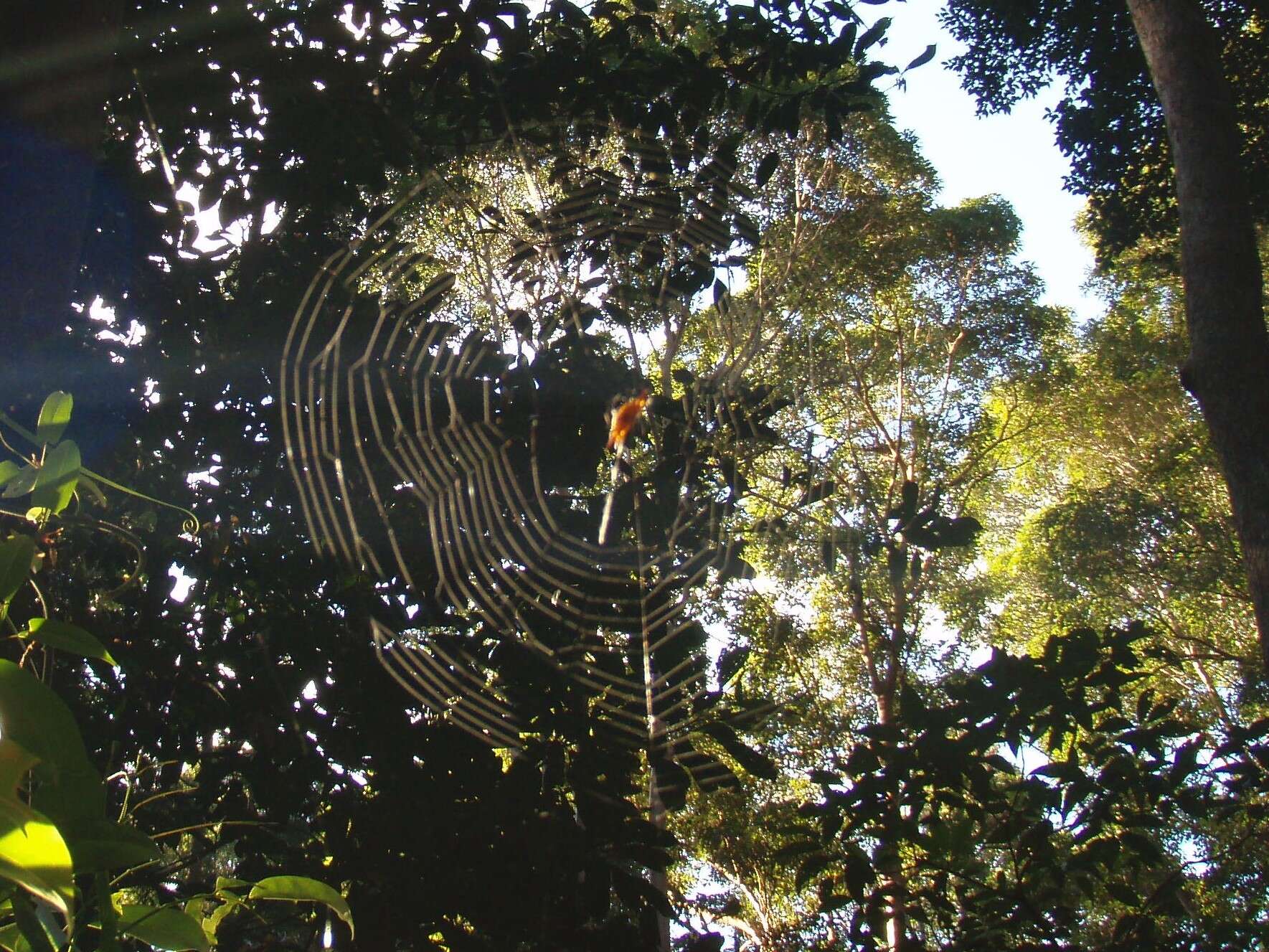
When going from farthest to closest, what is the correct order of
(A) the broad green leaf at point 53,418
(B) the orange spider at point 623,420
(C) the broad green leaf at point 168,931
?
1. (B) the orange spider at point 623,420
2. (A) the broad green leaf at point 53,418
3. (C) the broad green leaf at point 168,931

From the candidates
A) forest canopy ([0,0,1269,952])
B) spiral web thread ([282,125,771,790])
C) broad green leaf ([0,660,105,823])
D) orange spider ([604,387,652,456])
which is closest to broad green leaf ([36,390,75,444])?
forest canopy ([0,0,1269,952])

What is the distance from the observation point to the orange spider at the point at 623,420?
162 cm

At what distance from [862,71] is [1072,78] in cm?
359

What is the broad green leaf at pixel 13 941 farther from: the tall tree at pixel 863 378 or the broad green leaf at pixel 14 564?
the tall tree at pixel 863 378

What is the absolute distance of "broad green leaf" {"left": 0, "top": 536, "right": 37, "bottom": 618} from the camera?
0.44 metres

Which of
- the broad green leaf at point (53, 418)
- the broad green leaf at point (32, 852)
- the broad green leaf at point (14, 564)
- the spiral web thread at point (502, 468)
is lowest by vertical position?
Result: the broad green leaf at point (32, 852)

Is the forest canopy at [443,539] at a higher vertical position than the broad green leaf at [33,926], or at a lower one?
higher

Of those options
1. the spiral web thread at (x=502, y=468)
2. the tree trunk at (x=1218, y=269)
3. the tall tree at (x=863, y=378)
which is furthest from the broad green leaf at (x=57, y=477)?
the tall tree at (x=863, y=378)

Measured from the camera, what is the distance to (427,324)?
71.7 inches

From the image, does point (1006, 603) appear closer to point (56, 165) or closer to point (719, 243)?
point (719, 243)

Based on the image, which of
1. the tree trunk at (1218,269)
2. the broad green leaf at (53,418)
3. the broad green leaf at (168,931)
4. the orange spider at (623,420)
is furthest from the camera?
the orange spider at (623,420)

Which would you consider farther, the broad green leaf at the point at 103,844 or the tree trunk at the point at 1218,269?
the tree trunk at the point at 1218,269

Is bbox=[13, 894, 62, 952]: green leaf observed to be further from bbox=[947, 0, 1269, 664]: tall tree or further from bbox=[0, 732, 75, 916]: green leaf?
bbox=[947, 0, 1269, 664]: tall tree

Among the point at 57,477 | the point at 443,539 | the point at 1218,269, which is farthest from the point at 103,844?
the point at 1218,269
